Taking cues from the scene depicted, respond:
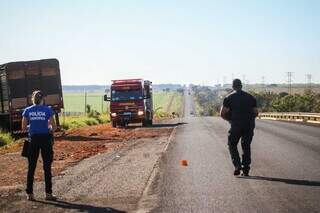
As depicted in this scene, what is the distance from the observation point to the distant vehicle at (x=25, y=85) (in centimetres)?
2669

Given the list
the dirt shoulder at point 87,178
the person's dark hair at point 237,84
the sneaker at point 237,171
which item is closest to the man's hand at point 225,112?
the person's dark hair at point 237,84

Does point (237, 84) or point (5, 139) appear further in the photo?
point (5, 139)

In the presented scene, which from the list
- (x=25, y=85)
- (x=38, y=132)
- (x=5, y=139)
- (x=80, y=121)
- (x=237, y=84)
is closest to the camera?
(x=38, y=132)

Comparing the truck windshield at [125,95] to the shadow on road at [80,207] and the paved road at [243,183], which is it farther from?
→ the shadow on road at [80,207]

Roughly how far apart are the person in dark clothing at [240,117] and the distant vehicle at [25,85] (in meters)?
16.8

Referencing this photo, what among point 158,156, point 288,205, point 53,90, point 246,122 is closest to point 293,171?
point 246,122

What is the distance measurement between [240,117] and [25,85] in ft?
57.5

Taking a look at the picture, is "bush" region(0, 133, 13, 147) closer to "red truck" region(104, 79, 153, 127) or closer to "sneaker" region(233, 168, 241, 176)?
"red truck" region(104, 79, 153, 127)

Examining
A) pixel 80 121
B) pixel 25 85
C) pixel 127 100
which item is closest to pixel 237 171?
pixel 25 85

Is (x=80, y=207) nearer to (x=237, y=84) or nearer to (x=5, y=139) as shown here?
(x=237, y=84)

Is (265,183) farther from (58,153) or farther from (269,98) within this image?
(269,98)

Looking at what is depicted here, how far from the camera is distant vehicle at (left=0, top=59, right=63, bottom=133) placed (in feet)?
87.6

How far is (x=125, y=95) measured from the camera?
35812 mm

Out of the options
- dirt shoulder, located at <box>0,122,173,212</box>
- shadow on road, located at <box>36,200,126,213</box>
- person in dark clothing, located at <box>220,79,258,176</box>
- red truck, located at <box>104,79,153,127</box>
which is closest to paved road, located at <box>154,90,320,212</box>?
person in dark clothing, located at <box>220,79,258,176</box>
